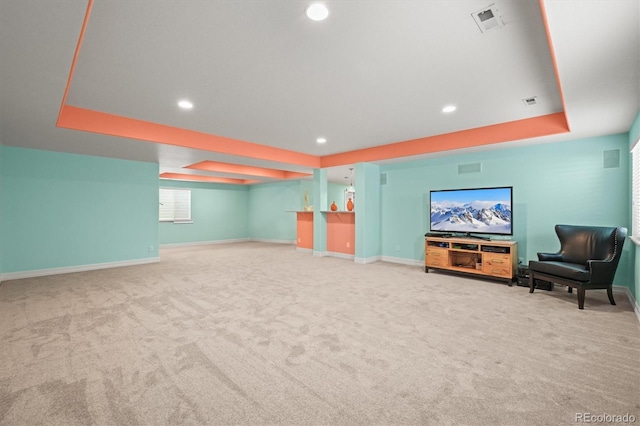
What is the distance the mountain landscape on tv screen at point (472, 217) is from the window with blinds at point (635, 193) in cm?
135

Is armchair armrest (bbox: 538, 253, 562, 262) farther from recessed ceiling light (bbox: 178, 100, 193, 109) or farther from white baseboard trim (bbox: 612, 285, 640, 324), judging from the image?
recessed ceiling light (bbox: 178, 100, 193, 109)

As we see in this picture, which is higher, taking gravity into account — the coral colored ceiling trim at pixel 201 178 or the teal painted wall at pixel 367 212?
the coral colored ceiling trim at pixel 201 178

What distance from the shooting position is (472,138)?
15.4ft

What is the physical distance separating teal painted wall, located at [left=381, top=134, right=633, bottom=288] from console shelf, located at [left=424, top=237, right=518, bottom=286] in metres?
0.56

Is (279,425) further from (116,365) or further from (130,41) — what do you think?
(130,41)

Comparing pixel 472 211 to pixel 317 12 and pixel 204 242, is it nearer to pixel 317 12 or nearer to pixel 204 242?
pixel 317 12

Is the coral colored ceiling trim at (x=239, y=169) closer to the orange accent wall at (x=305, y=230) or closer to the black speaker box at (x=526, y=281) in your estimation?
the orange accent wall at (x=305, y=230)

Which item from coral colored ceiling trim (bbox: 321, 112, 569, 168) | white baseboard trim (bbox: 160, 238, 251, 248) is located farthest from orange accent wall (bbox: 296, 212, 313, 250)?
white baseboard trim (bbox: 160, 238, 251, 248)

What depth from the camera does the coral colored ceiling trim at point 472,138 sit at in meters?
4.03

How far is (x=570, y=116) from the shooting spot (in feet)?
11.2

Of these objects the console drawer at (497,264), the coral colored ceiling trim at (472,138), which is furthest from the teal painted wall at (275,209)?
the console drawer at (497,264)

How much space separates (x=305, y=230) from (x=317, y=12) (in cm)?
679

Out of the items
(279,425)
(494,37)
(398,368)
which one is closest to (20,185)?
(279,425)

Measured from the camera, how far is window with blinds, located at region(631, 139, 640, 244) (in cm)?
341
